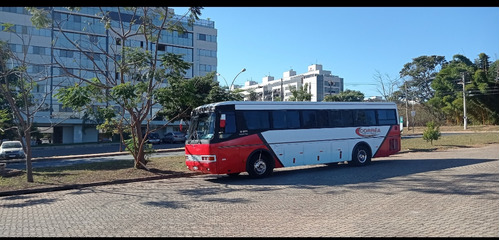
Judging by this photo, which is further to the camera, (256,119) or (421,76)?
(421,76)

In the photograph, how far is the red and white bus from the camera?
1358 centimetres

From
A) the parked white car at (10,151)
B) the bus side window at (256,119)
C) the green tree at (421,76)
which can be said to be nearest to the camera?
the bus side window at (256,119)

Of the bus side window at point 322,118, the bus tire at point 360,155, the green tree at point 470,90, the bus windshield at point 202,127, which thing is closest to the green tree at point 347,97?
the green tree at point 470,90

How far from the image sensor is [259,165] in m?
14.2

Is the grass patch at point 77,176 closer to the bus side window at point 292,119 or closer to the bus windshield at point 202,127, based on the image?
the bus windshield at point 202,127

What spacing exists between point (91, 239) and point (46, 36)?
49699 mm

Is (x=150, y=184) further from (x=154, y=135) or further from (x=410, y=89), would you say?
(x=410, y=89)

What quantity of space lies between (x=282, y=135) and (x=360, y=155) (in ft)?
13.4

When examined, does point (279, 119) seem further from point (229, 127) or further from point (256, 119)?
point (229, 127)

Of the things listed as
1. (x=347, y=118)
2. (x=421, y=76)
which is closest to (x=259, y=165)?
(x=347, y=118)

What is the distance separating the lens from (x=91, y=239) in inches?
254

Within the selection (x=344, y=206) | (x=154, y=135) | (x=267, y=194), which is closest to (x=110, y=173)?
(x=267, y=194)

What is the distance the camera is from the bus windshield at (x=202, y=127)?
1362 centimetres

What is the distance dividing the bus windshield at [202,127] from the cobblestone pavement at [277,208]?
61.5 inches
